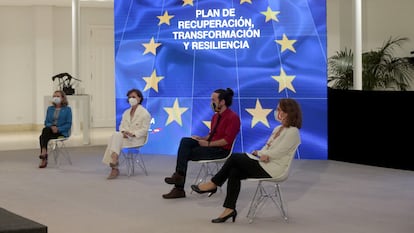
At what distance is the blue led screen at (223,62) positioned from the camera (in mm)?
10656

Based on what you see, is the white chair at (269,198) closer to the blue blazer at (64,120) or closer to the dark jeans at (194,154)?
the dark jeans at (194,154)

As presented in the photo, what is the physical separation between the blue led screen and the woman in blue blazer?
1.56 meters

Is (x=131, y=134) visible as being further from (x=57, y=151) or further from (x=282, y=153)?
(x=282, y=153)

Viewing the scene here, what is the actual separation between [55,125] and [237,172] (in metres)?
4.50

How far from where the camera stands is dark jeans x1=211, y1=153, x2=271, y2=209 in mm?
6391

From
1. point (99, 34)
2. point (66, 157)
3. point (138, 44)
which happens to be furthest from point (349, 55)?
point (99, 34)

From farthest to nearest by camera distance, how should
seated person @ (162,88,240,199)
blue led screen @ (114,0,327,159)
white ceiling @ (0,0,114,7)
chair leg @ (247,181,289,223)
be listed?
white ceiling @ (0,0,114,7) → blue led screen @ (114,0,327,159) → seated person @ (162,88,240,199) → chair leg @ (247,181,289,223)

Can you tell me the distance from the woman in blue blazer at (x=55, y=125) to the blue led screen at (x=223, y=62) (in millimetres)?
1563

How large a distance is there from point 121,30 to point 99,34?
19.7 ft

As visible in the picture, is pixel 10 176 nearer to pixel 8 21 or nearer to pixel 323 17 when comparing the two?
pixel 323 17

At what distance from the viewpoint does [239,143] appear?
36.2ft

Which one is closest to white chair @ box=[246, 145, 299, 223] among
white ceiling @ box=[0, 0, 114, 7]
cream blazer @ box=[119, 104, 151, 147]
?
cream blazer @ box=[119, 104, 151, 147]

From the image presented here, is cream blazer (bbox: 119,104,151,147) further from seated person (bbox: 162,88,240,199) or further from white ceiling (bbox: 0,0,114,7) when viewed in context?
white ceiling (bbox: 0,0,114,7)

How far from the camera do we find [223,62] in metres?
11.1
